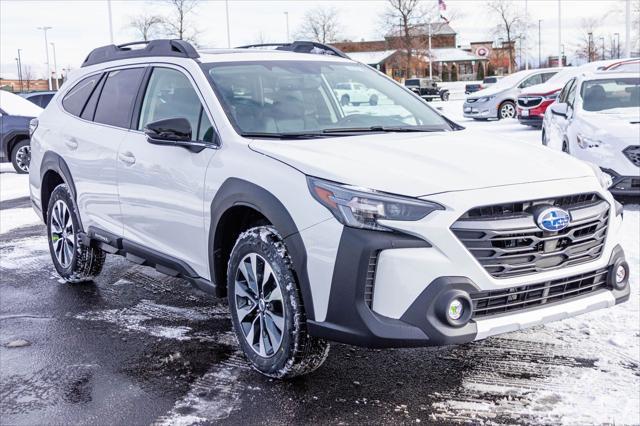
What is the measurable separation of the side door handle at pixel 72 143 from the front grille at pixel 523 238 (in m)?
3.58

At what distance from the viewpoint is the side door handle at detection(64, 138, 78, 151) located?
581 centimetres

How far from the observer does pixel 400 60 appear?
226 feet

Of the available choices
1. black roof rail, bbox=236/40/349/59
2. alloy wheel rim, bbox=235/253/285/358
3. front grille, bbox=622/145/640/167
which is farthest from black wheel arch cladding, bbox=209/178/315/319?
front grille, bbox=622/145/640/167

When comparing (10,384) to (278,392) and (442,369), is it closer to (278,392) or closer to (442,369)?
(278,392)

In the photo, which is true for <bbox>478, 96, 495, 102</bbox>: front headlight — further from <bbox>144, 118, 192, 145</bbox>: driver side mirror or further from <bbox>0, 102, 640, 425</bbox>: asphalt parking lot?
<bbox>144, 118, 192, 145</bbox>: driver side mirror

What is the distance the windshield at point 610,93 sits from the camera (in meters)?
9.94

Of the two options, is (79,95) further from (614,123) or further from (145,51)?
(614,123)

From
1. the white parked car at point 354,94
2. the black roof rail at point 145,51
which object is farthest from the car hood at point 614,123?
the black roof rail at point 145,51

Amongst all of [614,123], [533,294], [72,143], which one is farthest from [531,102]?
[533,294]

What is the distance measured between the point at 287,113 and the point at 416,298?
Answer: 1.72 m

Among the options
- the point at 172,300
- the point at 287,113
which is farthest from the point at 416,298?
the point at 172,300

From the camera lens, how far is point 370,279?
3342 millimetres

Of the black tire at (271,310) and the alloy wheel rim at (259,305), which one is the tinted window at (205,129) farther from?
the alloy wheel rim at (259,305)

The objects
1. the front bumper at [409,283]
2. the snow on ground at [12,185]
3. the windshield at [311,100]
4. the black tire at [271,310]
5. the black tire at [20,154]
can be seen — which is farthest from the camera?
the black tire at [20,154]
